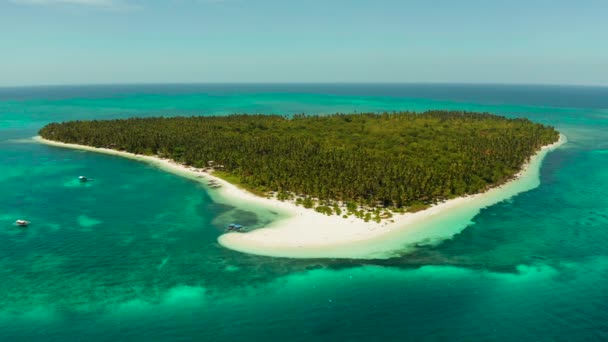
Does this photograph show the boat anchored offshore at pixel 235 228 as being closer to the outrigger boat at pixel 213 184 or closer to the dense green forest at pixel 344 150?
the dense green forest at pixel 344 150

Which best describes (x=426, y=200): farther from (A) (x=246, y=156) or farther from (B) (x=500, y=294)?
(A) (x=246, y=156)

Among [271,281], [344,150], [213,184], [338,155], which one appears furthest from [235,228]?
[344,150]

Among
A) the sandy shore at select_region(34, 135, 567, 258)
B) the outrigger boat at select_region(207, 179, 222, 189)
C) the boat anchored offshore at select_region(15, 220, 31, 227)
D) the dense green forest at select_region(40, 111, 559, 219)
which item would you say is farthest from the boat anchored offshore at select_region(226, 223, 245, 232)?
the boat anchored offshore at select_region(15, 220, 31, 227)

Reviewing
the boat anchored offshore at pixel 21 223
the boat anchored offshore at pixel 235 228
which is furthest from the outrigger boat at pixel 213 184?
the boat anchored offshore at pixel 21 223

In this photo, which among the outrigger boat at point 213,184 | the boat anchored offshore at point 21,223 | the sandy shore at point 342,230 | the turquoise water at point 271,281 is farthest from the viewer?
the outrigger boat at point 213,184

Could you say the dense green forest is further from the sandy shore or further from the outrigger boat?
the outrigger boat
